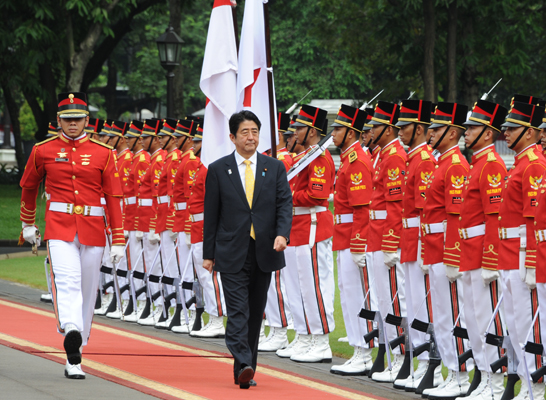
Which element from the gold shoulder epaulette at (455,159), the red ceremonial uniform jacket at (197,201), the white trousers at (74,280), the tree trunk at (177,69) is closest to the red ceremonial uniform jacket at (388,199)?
the gold shoulder epaulette at (455,159)

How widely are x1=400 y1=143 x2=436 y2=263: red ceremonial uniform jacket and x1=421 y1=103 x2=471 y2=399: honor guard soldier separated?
0.10 metres

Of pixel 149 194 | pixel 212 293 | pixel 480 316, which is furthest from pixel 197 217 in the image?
pixel 480 316

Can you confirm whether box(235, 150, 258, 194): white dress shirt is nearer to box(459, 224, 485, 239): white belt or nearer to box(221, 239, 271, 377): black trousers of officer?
box(221, 239, 271, 377): black trousers of officer

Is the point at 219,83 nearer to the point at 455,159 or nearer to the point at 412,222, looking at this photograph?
the point at 412,222

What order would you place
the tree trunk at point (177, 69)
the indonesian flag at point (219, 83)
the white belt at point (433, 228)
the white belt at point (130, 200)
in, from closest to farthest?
the white belt at point (433, 228), the indonesian flag at point (219, 83), the white belt at point (130, 200), the tree trunk at point (177, 69)

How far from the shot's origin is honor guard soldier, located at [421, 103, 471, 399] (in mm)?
8180

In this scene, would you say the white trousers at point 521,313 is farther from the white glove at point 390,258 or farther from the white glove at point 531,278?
the white glove at point 390,258

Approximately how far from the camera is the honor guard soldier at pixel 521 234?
24.1 feet

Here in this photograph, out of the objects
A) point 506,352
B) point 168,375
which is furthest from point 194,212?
point 506,352

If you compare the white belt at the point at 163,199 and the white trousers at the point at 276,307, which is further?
the white belt at the point at 163,199

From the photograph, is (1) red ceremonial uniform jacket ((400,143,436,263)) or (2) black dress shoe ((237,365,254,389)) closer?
(2) black dress shoe ((237,365,254,389))

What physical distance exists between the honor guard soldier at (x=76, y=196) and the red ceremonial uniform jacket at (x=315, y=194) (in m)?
2.10

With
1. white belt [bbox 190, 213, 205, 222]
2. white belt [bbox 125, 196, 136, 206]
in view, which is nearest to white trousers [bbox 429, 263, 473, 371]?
white belt [bbox 190, 213, 205, 222]

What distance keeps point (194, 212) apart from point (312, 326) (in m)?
2.43
